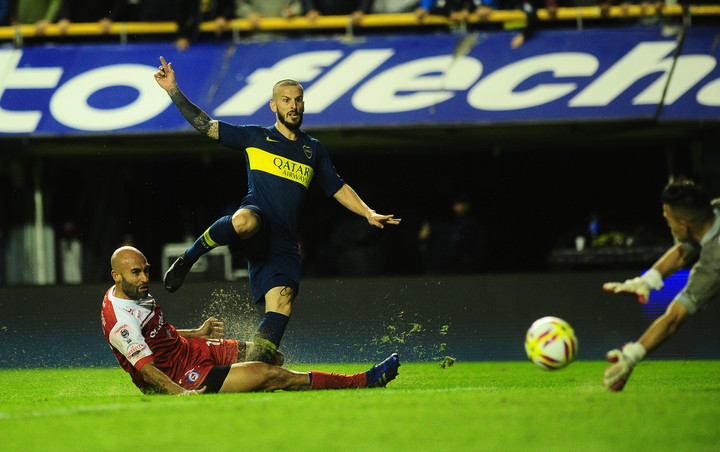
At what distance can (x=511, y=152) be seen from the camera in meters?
12.3

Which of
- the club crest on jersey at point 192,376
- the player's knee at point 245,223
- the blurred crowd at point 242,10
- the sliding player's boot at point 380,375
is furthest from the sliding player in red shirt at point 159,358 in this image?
the blurred crowd at point 242,10

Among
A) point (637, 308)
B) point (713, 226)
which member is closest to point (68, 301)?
point (637, 308)

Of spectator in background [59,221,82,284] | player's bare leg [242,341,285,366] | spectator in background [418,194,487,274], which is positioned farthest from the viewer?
spectator in background [59,221,82,284]

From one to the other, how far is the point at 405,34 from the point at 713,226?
6.29m

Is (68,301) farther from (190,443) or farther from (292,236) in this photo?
(190,443)

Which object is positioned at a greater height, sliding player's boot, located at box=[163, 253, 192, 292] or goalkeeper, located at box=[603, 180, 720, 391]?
goalkeeper, located at box=[603, 180, 720, 391]

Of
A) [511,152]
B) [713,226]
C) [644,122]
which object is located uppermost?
[713,226]

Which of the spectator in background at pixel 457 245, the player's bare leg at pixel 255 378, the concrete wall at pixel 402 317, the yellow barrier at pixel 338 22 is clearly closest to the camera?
the player's bare leg at pixel 255 378

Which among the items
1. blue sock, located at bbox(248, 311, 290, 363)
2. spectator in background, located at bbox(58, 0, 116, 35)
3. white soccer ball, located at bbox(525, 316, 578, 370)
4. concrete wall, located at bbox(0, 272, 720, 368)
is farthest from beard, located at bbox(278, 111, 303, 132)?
spectator in background, located at bbox(58, 0, 116, 35)

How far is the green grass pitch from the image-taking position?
4.59m

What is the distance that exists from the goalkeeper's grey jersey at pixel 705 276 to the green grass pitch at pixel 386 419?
57cm

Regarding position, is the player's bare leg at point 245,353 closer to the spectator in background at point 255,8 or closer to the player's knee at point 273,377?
the player's knee at point 273,377

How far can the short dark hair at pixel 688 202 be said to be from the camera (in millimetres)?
6297

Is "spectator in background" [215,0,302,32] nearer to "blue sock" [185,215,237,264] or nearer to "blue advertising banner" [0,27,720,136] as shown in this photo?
"blue advertising banner" [0,27,720,136]
